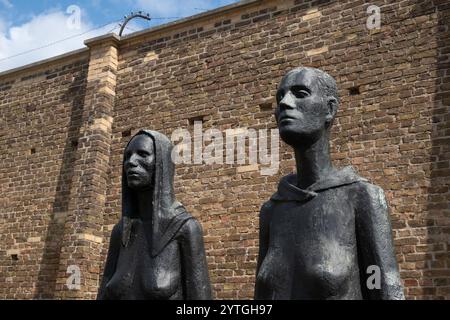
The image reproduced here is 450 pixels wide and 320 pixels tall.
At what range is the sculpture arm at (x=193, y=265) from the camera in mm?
3113

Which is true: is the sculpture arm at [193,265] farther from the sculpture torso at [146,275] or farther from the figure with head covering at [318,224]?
the figure with head covering at [318,224]

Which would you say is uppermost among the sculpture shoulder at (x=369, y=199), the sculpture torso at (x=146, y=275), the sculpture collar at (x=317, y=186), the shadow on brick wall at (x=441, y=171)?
the shadow on brick wall at (x=441, y=171)

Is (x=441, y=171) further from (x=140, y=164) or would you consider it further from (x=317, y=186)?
(x=317, y=186)

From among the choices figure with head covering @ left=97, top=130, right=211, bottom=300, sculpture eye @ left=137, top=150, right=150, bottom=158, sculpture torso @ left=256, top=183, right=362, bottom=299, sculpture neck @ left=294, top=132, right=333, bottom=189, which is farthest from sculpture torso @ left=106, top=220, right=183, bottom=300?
sculpture neck @ left=294, top=132, right=333, bottom=189

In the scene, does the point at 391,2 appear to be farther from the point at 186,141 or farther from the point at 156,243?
the point at 156,243

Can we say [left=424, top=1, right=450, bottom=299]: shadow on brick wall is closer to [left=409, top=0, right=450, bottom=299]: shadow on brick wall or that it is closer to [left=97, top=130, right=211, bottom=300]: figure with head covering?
[left=409, top=0, right=450, bottom=299]: shadow on brick wall

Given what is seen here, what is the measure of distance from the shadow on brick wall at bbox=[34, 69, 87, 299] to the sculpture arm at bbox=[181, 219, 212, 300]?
8.68 meters

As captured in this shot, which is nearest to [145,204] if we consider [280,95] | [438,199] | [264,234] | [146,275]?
[146,275]

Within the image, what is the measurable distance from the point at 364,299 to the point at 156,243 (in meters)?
1.27

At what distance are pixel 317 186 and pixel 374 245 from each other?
354 mm

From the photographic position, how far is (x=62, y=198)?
1187 centimetres

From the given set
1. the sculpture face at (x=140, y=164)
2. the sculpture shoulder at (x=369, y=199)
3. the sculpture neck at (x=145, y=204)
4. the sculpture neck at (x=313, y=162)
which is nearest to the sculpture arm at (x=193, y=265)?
the sculpture neck at (x=145, y=204)

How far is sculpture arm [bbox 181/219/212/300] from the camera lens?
311cm

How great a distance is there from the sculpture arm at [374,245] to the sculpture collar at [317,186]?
0.31 ft
